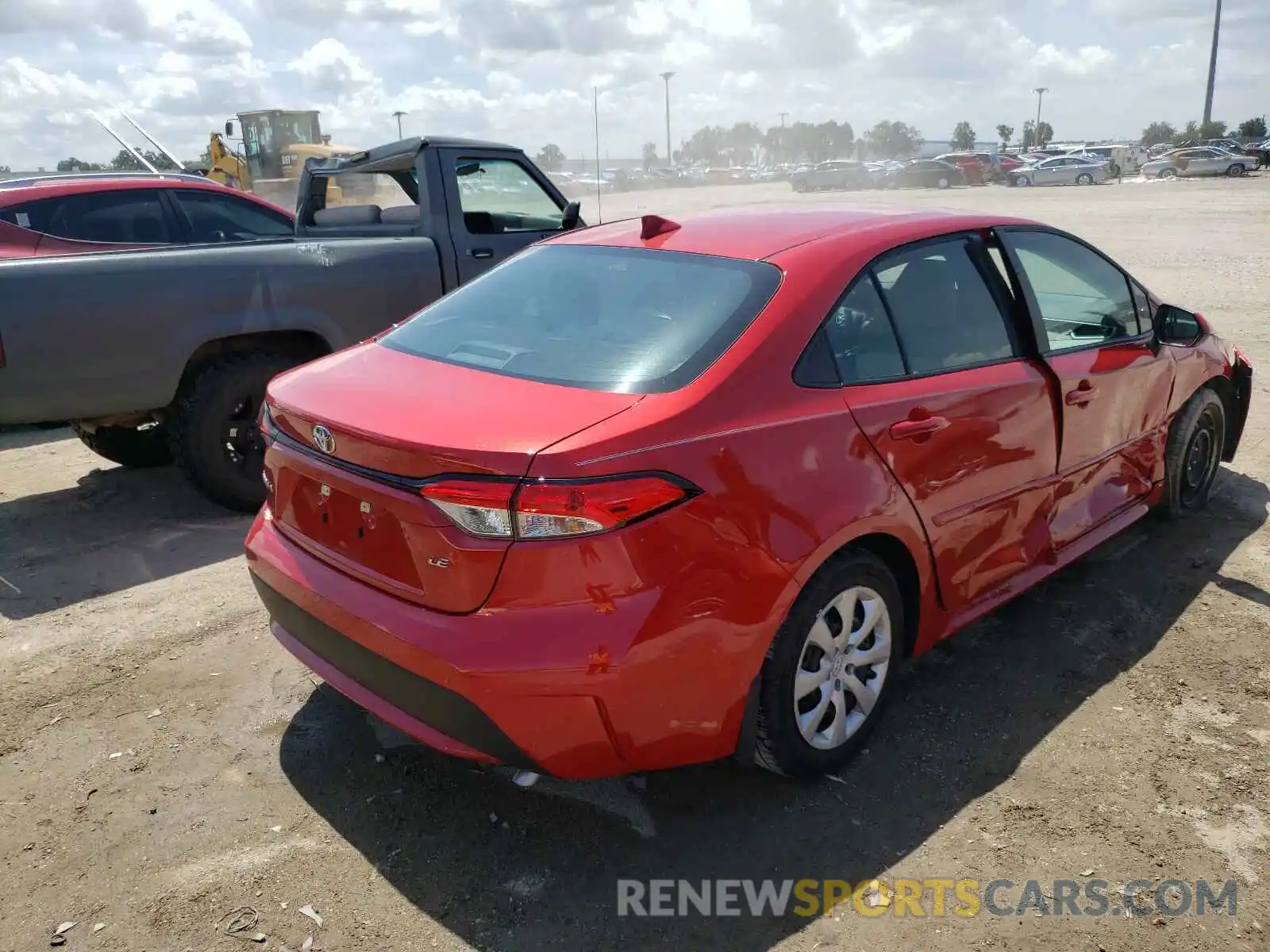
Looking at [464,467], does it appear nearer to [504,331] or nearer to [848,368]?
[504,331]

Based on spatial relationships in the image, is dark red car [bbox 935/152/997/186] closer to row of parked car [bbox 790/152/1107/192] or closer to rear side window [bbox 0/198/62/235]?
row of parked car [bbox 790/152/1107/192]

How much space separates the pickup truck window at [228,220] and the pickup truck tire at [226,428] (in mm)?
3447

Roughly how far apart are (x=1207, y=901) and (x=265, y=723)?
284cm

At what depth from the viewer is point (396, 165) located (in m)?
6.32

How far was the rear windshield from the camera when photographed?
2.62 metres

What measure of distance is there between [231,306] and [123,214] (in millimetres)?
3814

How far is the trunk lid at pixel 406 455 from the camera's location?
230 centimetres

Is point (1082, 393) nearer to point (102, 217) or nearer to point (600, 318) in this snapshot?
point (600, 318)

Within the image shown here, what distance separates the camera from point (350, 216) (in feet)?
22.1

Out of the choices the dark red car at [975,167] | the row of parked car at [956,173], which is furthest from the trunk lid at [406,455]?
the dark red car at [975,167]

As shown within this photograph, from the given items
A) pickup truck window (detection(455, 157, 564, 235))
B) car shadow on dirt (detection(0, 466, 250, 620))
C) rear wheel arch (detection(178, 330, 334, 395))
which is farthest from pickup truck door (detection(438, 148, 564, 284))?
car shadow on dirt (detection(0, 466, 250, 620))

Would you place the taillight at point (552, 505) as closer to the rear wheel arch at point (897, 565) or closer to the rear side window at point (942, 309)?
the rear wheel arch at point (897, 565)

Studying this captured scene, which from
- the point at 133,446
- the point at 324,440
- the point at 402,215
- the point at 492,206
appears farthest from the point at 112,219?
the point at 324,440

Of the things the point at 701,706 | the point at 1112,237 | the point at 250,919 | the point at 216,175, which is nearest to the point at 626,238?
the point at 701,706
